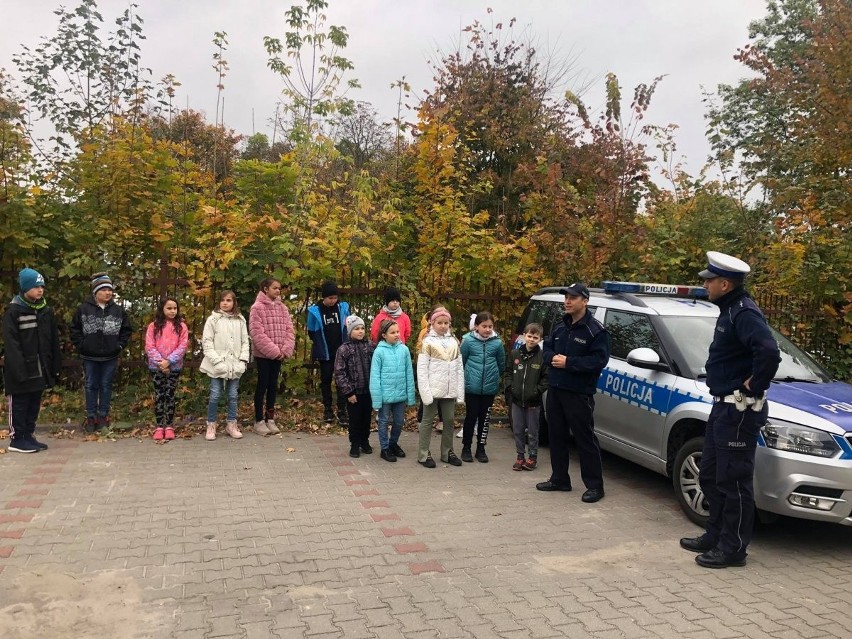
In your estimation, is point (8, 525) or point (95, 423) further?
point (95, 423)

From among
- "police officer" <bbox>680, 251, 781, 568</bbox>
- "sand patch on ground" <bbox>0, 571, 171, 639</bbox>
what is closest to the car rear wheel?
"police officer" <bbox>680, 251, 781, 568</bbox>

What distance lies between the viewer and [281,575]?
4203mm

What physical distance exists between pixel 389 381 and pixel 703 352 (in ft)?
9.89

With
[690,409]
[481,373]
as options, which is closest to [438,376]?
[481,373]

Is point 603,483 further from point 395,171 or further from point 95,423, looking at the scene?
point 395,171

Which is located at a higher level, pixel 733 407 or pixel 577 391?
pixel 733 407

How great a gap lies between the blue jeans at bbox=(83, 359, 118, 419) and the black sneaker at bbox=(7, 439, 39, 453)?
75 centimetres

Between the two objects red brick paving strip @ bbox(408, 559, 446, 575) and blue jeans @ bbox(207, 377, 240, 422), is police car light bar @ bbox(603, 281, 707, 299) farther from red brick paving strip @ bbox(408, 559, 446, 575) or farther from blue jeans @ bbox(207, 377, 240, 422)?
blue jeans @ bbox(207, 377, 240, 422)

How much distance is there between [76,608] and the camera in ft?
12.1

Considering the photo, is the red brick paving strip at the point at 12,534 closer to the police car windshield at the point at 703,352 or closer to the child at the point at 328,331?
the child at the point at 328,331

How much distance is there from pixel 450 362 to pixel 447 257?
2938 mm

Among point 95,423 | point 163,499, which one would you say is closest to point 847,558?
point 163,499

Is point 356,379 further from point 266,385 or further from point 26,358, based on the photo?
point 26,358

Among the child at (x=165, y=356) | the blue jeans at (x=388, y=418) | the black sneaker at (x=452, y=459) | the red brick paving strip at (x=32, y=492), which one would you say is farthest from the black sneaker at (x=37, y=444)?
the black sneaker at (x=452, y=459)
